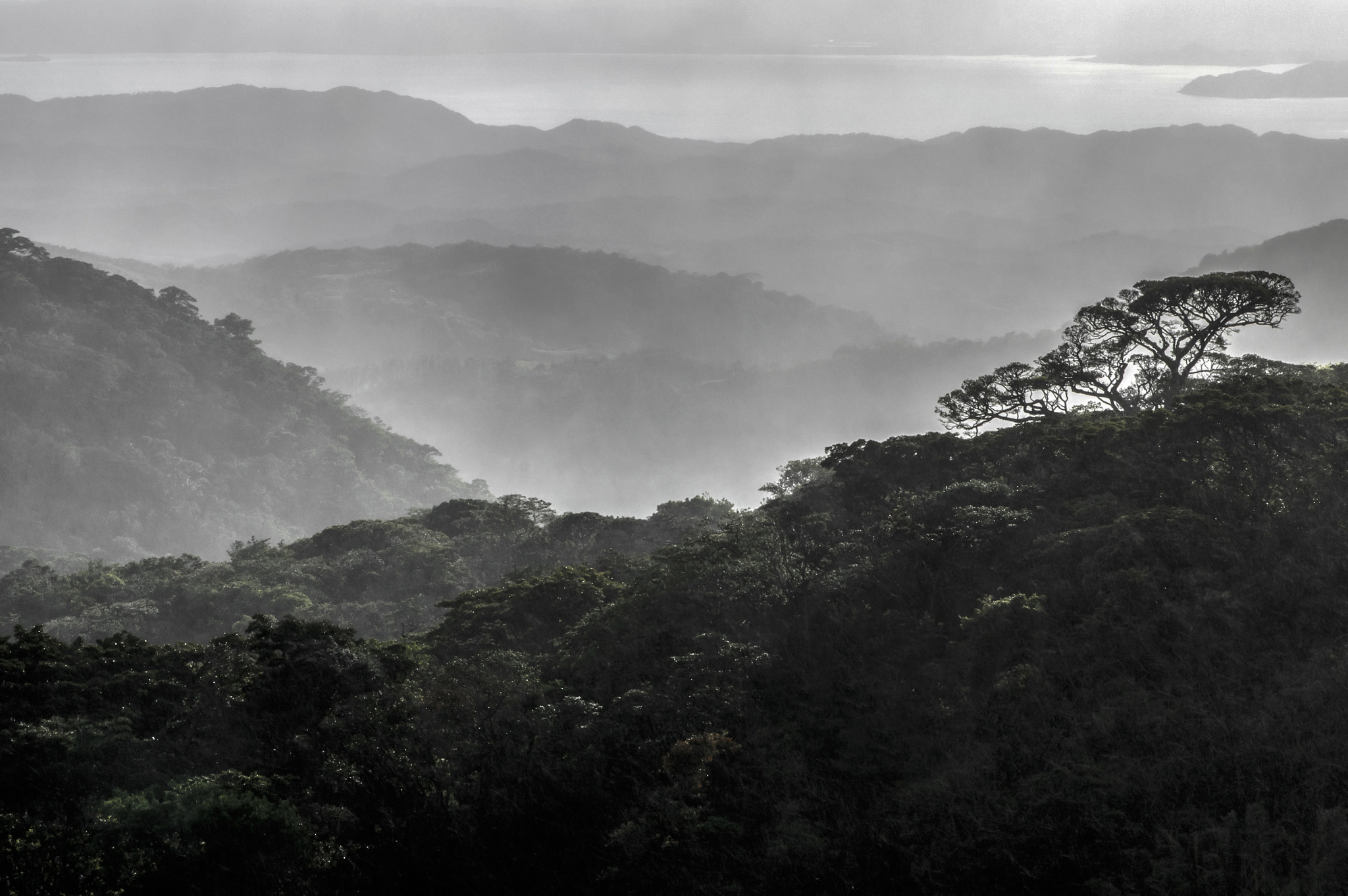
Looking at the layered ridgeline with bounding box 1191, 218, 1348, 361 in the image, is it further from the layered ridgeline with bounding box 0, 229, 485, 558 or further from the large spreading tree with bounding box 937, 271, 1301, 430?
the layered ridgeline with bounding box 0, 229, 485, 558

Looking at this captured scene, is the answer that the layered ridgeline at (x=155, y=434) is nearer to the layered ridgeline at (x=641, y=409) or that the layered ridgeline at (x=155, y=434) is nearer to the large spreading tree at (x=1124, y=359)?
the layered ridgeline at (x=641, y=409)

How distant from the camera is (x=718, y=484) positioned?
157875 millimetres

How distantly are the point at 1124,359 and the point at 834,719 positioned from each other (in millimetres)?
14350

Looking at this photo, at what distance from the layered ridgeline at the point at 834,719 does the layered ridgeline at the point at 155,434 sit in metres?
69.5

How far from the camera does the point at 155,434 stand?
79562mm

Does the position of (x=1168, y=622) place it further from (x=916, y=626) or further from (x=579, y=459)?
(x=579, y=459)

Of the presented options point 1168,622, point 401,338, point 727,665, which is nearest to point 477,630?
point 727,665

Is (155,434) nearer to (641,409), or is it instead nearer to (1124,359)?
(1124,359)

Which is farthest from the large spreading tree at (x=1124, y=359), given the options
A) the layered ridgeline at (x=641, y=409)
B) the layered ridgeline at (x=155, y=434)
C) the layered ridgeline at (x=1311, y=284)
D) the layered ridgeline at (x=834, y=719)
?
the layered ridgeline at (x=641, y=409)

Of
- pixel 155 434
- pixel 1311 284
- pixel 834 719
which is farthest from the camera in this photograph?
pixel 1311 284

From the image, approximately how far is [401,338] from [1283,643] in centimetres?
20157

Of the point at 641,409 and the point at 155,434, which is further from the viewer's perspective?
the point at 641,409

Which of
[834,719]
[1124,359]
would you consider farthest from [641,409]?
[834,719]

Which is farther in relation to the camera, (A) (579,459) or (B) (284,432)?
(A) (579,459)
